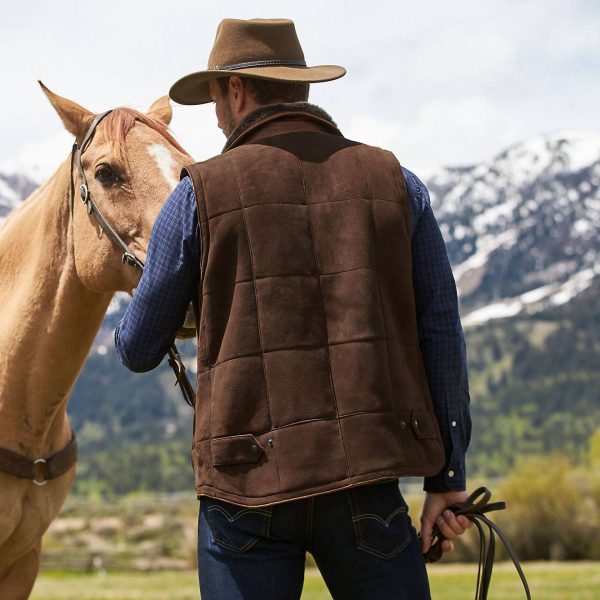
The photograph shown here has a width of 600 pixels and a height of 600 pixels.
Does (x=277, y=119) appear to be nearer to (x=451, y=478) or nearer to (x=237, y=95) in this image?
(x=237, y=95)

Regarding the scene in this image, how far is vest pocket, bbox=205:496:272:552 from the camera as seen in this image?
279 cm

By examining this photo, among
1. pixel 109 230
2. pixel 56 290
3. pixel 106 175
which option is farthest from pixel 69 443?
pixel 106 175

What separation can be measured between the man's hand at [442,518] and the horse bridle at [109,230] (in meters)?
0.88

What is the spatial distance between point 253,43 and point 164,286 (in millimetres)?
835

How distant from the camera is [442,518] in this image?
315 cm

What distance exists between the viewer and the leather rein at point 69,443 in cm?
386

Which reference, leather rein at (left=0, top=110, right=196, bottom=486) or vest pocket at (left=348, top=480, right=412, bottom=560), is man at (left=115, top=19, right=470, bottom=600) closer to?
vest pocket at (left=348, top=480, right=412, bottom=560)

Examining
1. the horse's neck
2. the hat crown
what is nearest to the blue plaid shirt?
the hat crown

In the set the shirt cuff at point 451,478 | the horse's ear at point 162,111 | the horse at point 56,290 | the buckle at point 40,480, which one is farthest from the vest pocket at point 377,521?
the horse's ear at point 162,111

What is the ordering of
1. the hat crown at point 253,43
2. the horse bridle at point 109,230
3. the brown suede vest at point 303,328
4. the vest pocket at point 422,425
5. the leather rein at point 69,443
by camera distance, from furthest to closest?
1. the leather rein at point 69,443
2. the horse bridle at point 109,230
3. the hat crown at point 253,43
4. the vest pocket at point 422,425
5. the brown suede vest at point 303,328

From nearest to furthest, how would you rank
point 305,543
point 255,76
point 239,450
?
point 239,450
point 305,543
point 255,76

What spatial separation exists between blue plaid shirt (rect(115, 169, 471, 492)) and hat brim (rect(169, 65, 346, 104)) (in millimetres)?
393

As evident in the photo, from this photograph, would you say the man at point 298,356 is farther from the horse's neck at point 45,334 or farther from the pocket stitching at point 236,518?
the horse's neck at point 45,334

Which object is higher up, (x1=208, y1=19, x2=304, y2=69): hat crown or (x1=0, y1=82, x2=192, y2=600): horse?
(x1=208, y1=19, x2=304, y2=69): hat crown
